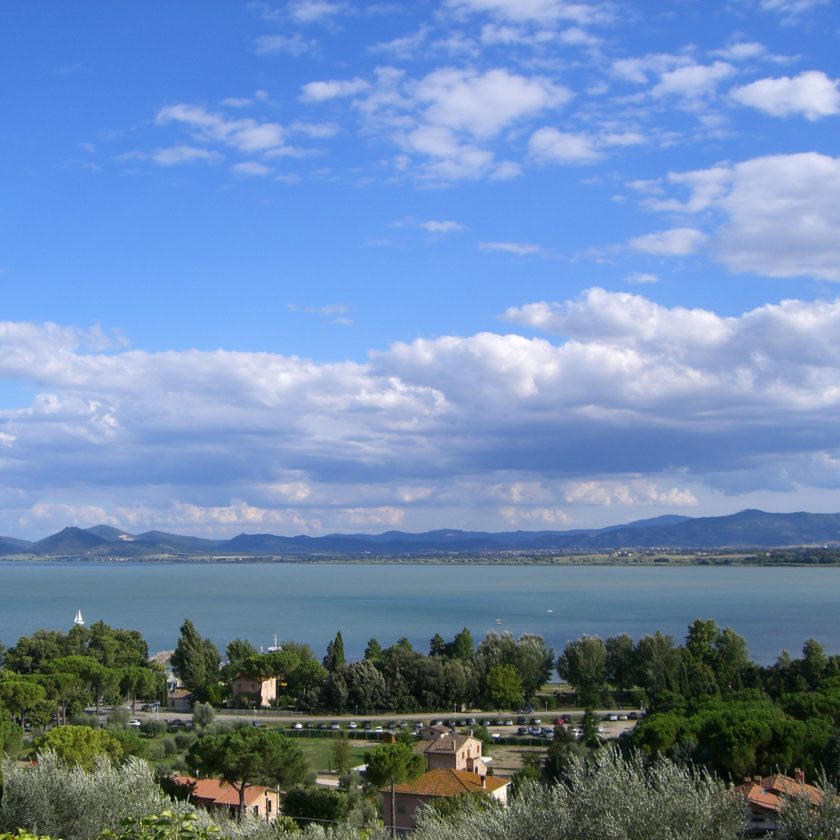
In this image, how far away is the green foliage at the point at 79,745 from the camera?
19734 millimetres

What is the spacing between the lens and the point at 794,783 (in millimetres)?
17266

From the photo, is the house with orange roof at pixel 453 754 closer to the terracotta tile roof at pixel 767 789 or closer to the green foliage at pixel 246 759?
Result: the green foliage at pixel 246 759

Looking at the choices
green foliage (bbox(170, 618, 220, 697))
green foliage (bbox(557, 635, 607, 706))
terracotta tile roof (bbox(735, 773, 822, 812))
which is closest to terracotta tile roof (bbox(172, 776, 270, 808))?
terracotta tile roof (bbox(735, 773, 822, 812))

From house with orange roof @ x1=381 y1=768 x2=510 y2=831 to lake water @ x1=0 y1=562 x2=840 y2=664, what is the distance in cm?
3531

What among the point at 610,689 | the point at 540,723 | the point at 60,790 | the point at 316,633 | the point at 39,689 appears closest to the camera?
the point at 60,790

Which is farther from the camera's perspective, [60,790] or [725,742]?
[725,742]

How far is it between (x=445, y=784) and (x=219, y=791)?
498 cm

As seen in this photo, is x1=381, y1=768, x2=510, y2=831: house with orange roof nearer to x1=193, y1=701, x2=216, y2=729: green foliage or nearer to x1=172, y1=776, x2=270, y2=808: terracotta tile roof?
x1=172, y1=776, x2=270, y2=808: terracotta tile roof

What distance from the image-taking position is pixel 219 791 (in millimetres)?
20516

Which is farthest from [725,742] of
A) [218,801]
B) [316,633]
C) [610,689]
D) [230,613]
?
[230,613]

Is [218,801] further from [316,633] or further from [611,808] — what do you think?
[316,633]

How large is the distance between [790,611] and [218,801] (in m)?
78.1

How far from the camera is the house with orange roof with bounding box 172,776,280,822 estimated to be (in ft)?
64.4

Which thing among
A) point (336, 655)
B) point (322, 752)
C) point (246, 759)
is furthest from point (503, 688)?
point (246, 759)
